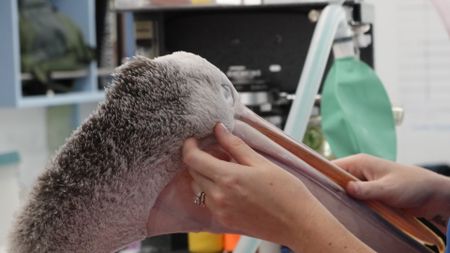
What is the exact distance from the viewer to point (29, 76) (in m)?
2.02

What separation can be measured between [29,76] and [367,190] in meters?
1.50

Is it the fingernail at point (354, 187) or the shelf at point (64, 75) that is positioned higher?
the shelf at point (64, 75)

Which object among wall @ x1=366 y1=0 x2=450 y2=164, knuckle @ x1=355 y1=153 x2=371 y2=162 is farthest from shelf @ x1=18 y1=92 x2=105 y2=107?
knuckle @ x1=355 y1=153 x2=371 y2=162

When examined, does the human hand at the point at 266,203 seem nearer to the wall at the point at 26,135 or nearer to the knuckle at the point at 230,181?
the knuckle at the point at 230,181

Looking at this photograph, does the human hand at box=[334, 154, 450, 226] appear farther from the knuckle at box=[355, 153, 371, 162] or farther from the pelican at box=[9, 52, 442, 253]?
the pelican at box=[9, 52, 442, 253]

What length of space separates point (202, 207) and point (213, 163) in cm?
8

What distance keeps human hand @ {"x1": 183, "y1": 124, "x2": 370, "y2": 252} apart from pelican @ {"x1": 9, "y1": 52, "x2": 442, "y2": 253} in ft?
0.14

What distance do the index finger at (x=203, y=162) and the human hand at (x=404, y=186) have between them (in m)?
0.24

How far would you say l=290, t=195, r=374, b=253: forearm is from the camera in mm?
558

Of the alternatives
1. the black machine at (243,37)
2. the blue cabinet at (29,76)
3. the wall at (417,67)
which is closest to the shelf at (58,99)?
the blue cabinet at (29,76)

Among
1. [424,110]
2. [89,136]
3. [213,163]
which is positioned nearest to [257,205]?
[213,163]

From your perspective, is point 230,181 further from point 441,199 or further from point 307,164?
point 441,199

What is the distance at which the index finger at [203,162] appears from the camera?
556mm

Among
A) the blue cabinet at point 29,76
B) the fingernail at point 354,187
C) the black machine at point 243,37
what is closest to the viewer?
the fingernail at point 354,187
